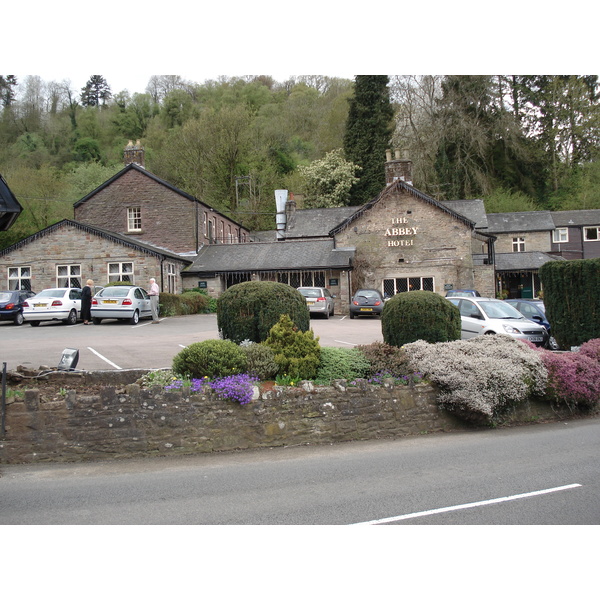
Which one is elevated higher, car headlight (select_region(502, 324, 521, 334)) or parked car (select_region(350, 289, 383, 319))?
parked car (select_region(350, 289, 383, 319))

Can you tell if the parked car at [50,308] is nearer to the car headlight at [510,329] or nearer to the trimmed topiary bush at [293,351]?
the trimmed topiary bush at [293,351]

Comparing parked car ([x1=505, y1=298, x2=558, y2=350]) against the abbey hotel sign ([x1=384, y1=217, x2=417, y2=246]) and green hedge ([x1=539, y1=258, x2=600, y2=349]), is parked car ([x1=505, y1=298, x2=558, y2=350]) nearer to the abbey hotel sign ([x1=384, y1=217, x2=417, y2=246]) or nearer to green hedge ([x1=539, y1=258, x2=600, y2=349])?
green hedge ([x1=539, y1=258, x2=600, y2=349])

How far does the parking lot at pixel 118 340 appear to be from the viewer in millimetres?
12742

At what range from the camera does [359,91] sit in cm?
5281

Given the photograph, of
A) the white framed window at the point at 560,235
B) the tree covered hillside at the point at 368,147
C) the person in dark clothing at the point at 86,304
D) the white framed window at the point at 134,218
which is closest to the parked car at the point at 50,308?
the person in dark clothing at the point at 86,304

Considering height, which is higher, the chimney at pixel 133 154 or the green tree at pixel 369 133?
the green tree at pixel 369 133

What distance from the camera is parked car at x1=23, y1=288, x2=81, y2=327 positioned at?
22000 mm

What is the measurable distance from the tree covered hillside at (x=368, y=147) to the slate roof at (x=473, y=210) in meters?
8.85

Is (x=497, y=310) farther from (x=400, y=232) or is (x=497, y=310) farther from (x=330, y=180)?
(x=330, y=180)

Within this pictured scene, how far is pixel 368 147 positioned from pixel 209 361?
4735 centimetres

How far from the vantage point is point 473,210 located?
41844mm

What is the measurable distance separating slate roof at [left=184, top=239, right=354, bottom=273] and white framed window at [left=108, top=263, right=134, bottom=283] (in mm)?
3767

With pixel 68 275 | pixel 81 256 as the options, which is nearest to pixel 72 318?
pixel 81 256

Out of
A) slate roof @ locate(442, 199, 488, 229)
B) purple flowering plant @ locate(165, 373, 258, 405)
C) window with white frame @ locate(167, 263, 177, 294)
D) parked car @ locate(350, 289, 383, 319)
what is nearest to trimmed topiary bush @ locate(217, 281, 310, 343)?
purple flowering plant @ locate(165, 373, 258, 405)
